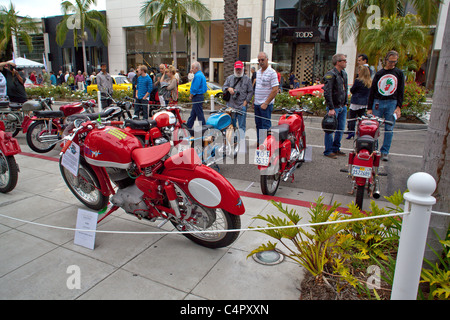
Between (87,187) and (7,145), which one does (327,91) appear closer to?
(87,187)

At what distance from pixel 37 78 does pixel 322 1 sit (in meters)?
22.4

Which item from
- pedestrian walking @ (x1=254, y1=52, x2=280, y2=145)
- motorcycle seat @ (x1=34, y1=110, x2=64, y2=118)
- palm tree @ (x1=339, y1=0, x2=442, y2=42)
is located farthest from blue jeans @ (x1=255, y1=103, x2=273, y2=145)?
palm tree @ (x1=339, y1=0, x2=442, y2=42)

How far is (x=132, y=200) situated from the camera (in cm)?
340

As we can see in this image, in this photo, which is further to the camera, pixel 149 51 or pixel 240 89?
pixel 149 51

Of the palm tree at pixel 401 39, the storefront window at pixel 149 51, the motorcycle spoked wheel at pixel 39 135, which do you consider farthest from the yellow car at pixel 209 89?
the storefront window at pixel 149 51

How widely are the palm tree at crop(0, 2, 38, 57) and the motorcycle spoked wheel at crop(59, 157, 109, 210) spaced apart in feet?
122

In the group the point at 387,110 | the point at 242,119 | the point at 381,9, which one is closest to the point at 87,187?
the point at 242,119

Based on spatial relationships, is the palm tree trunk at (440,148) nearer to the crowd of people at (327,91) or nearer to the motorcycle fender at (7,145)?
the crowd of people at (327,91)

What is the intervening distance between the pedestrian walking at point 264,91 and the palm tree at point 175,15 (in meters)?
19.9

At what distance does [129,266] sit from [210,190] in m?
1.05

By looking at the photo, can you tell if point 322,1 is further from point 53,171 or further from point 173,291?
point 173,291

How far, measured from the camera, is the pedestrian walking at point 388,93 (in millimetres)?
6199

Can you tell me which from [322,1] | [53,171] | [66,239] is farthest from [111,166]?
[322,1]

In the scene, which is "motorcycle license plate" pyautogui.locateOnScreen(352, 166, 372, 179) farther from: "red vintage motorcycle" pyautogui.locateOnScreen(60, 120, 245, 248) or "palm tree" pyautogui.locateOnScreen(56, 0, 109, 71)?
"palm tree" pyautogui.locateOnScreen(56, 0, 109, 71)
